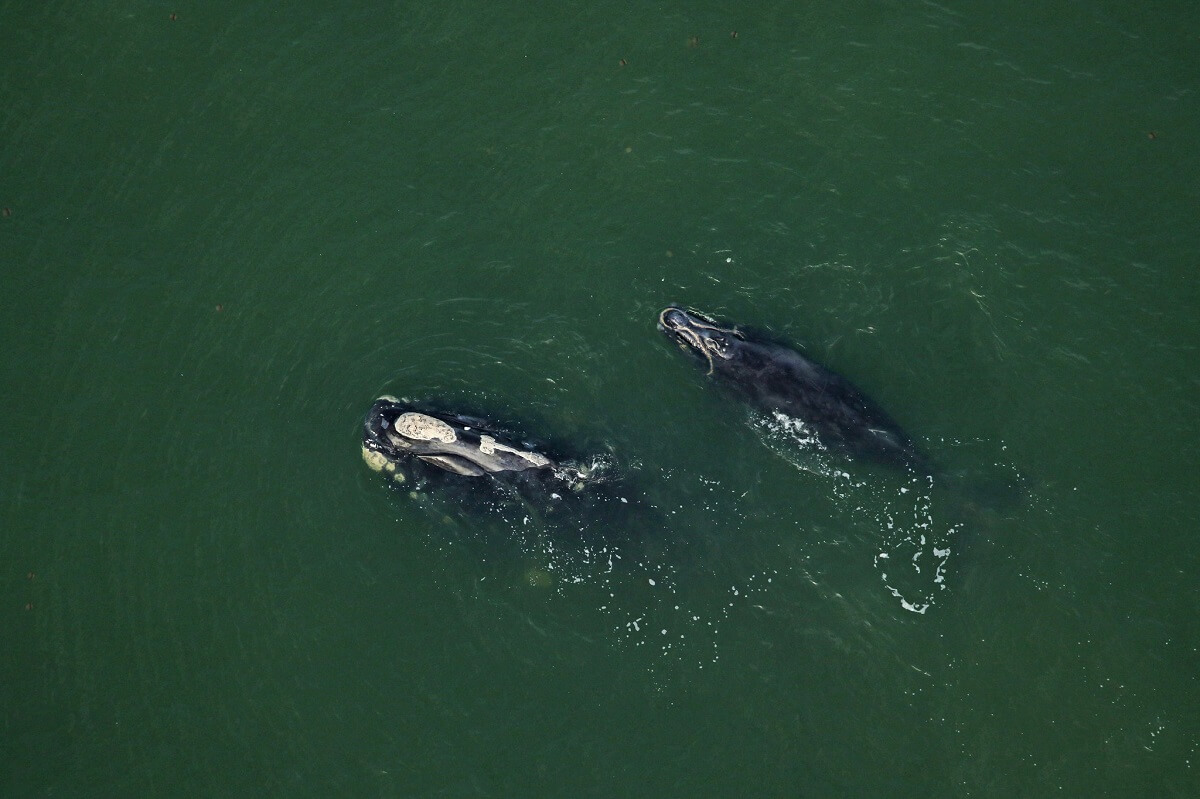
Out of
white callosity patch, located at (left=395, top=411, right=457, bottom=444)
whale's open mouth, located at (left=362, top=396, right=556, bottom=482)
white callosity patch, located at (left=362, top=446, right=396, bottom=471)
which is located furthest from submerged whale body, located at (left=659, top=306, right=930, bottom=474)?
white callosity patch, located at (left=362, top=446, right=396, bottom=471)

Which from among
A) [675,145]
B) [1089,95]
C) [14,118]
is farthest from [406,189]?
[1089,95]

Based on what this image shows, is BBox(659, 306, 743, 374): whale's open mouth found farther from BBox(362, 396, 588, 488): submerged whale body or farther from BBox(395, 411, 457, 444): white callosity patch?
BBox(395, 411, 457, 444): white callosity patch

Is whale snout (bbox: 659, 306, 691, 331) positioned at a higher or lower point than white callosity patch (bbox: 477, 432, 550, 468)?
higher

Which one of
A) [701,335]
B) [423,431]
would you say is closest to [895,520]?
[701,335]

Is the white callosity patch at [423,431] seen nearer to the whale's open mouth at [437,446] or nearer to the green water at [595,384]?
the whale's open mouth at [437,446]

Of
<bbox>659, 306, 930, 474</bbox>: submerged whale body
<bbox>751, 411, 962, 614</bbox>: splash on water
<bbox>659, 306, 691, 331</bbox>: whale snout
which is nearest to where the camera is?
<bbox>751, 411, 962, 614</bbox>: splash on water

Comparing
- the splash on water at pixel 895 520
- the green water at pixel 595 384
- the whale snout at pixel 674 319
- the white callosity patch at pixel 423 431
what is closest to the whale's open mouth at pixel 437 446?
the white callosity patch at pixel 423 431

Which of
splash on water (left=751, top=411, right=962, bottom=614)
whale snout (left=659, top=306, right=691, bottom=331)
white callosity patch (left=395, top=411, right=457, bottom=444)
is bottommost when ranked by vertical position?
splash on water (left=751, top=411, right=962, bottom=614)

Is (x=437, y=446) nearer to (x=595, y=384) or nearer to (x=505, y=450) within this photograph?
(x=505, y=450)
